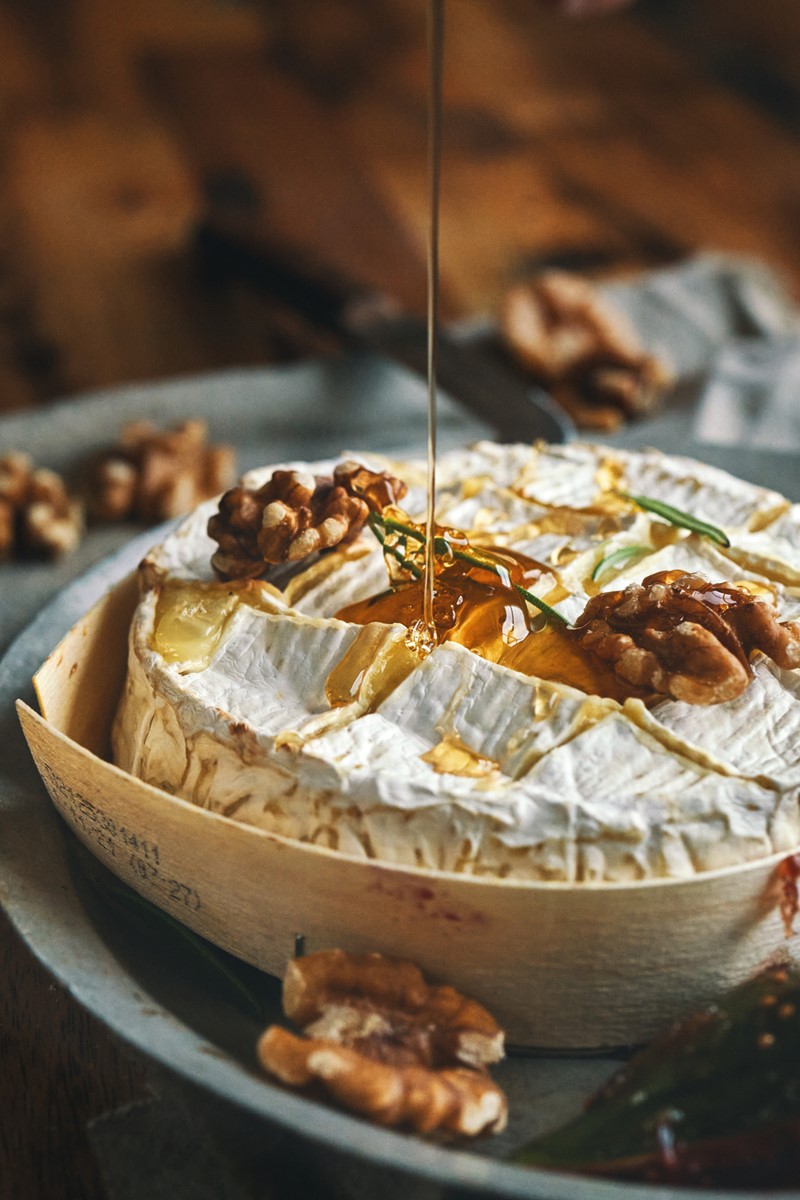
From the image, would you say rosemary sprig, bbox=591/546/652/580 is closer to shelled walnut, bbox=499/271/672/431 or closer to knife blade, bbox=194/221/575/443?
knife blade, bbox=194/221/575/443

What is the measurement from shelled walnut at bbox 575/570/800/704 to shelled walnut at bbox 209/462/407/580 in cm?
27

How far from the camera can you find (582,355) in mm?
2246

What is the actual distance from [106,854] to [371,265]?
2.04 meters

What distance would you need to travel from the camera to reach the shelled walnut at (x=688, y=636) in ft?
3.64

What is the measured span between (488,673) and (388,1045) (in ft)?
1.08

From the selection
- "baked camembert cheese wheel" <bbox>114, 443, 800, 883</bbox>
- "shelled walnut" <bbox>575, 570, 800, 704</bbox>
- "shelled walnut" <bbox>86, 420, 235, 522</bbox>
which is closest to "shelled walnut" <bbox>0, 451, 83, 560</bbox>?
"shelled walnut" <bbox>86, 420, 235, 522</bbox>

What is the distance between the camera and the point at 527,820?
1.03 m

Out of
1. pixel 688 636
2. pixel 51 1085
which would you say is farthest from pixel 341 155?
pixel 51 1085

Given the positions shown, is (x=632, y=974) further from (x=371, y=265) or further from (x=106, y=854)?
(x=371, y=265)

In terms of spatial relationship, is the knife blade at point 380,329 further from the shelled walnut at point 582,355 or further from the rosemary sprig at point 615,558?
the rosemary sprig at point 615,558

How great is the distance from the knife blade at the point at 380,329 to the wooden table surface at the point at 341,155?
0.06 meters

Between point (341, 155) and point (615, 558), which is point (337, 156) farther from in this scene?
point (615, 558)

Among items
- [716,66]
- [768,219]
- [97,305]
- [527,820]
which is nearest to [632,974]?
[527,820]

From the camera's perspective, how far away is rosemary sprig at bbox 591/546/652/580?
1284 millimetres
